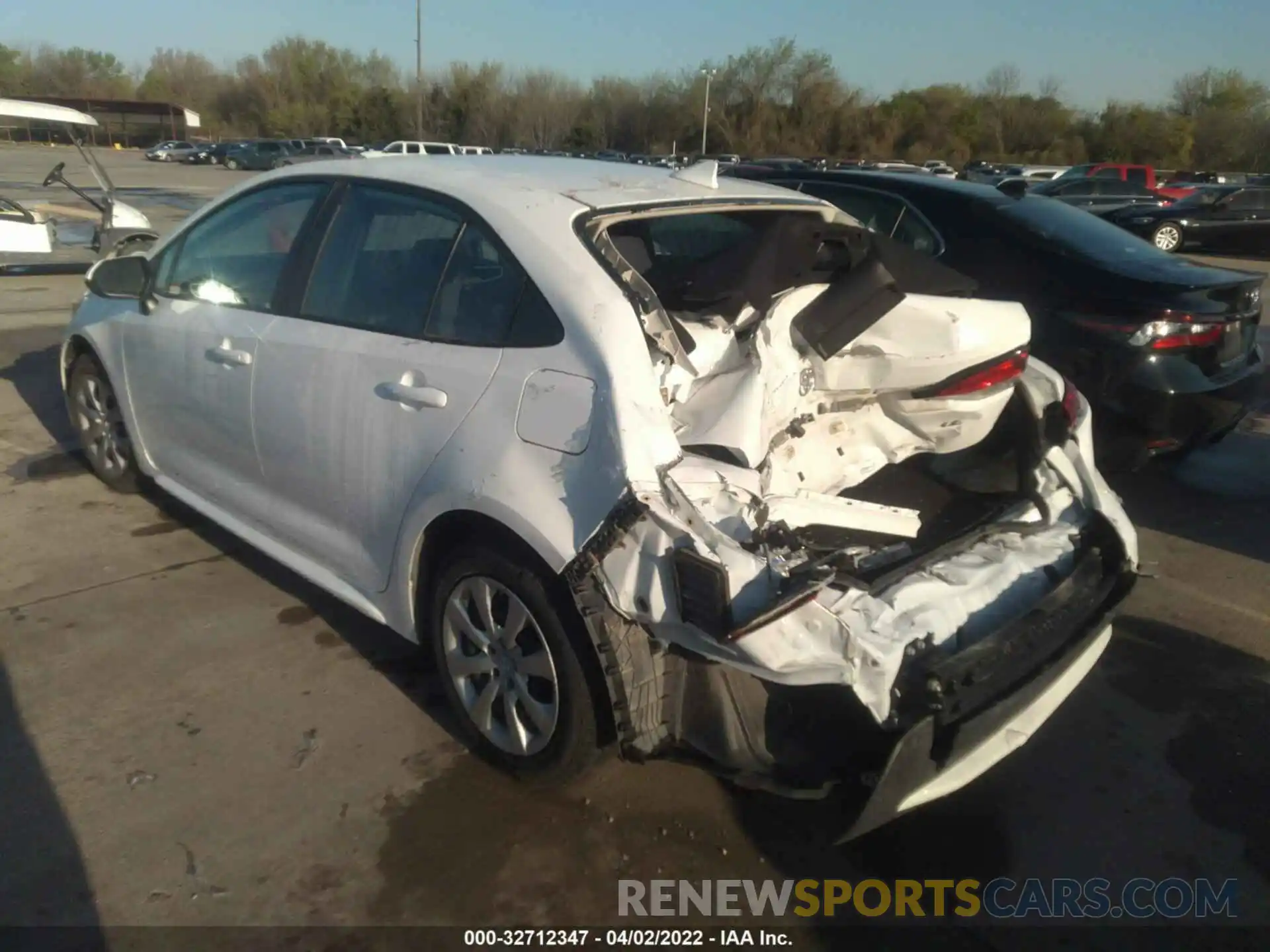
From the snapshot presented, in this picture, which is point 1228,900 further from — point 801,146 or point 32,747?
point 801,146

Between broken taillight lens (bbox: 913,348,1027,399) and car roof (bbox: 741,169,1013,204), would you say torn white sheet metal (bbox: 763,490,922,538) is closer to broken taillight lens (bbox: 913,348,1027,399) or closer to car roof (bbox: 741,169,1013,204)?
broken taillight lens (bbox: 913,348,1027,399)

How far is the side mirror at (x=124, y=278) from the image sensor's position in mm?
4309

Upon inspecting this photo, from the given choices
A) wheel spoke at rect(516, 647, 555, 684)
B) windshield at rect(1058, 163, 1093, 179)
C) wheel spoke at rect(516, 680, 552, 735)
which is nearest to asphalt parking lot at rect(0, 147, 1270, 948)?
wheel spoke at rect(516, 680, 552, 735)

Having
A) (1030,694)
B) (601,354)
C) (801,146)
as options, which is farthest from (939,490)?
(801,146)

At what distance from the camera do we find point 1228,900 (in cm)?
270

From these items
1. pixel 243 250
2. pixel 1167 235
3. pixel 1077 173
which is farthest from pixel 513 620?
pixel 1077 173

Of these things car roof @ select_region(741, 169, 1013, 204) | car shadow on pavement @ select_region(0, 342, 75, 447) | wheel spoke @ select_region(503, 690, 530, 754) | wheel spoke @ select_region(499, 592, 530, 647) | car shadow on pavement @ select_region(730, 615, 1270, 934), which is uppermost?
car roof @ select_region(741, 169, 1013, 204)

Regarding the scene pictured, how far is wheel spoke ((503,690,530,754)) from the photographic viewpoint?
9.66ft

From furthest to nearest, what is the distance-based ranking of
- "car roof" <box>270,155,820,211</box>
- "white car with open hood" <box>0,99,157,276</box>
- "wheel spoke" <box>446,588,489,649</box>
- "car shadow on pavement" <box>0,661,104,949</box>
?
"white car with open hood" <box>0,99,157,276</box>
"car roof" <box>270,155,820,211</box>
"wheel spoke" <box>446,588,489,649</box>
"car shadow on pavement" <box>0,661,104,949</box>

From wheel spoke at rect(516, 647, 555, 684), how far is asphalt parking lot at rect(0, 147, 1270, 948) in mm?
390

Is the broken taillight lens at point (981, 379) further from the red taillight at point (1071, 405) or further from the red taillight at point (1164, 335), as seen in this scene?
the red taillight at point (1164, 335)

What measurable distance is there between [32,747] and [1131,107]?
2546 inches

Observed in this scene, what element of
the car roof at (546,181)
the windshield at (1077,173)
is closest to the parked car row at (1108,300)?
the car roof at (546,181)

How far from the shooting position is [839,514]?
3045 millimetres
